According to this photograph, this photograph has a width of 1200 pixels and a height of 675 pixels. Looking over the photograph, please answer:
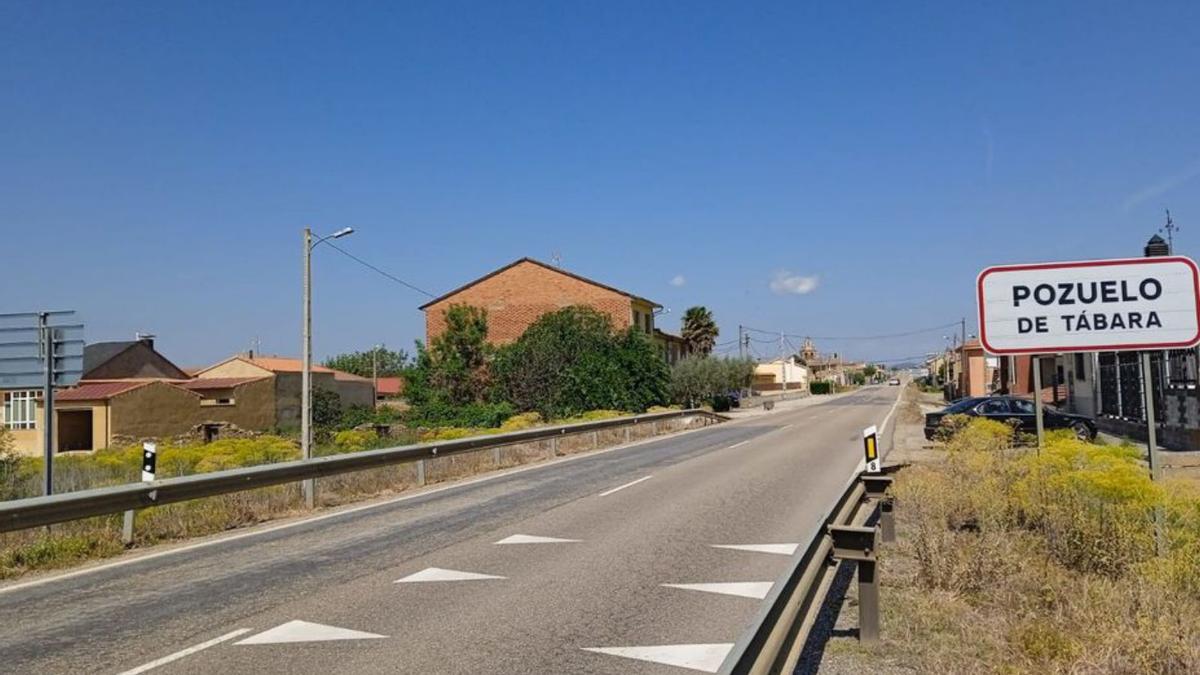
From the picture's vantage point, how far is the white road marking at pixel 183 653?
5.88 meters

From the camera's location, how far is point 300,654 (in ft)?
20.2

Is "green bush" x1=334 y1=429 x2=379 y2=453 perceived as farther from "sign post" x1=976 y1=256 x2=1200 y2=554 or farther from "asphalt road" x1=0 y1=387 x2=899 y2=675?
"sign post" x1=976 y1=256 x2=1200 y2=554

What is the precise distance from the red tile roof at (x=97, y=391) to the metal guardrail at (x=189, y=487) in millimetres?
37774

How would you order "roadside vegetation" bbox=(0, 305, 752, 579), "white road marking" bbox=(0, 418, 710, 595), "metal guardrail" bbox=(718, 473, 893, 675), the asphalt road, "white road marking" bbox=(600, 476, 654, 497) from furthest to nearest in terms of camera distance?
"roadside vegetation" bbox=(0, 305, 752, 579)
"white road marking" bbox=(600, 476, 654, 497)
"white road marking" bbox=(0, 418, 710, 595)
the asphalt road
"metal guardrail" bbox=(718, 473, 893, 675)

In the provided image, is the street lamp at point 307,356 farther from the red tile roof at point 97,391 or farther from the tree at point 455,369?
the red tile roof at point 97,391

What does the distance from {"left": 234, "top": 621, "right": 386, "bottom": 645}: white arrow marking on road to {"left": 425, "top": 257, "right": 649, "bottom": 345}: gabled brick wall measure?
48284 mm

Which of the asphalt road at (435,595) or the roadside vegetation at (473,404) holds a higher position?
the roadside vegetation at (473,404)

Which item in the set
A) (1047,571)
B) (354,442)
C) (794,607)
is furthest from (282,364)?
(794,607)

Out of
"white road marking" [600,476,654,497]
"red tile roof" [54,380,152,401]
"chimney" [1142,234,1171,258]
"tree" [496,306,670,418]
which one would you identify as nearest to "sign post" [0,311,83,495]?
"white road marking" [600,476,654,497]

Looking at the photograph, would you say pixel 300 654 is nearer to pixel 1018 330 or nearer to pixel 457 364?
pixel 1018 330

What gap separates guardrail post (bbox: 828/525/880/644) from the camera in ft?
19.8

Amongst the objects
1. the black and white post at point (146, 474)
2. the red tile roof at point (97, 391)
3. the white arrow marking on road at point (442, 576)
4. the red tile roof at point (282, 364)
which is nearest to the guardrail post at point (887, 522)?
the white arrow marking on road at point (442, 576)

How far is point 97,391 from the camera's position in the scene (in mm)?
51031

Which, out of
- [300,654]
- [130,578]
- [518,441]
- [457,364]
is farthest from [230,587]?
[457,364]
